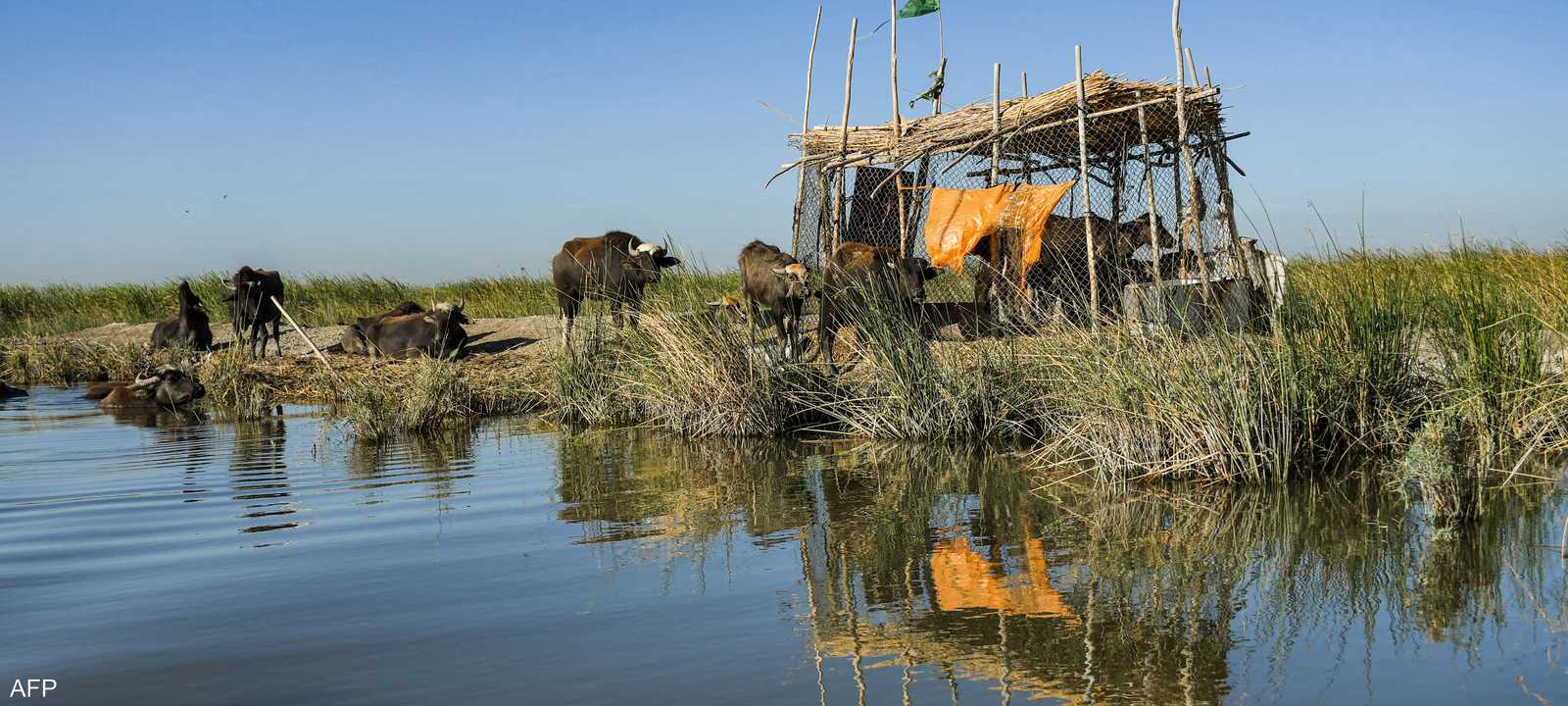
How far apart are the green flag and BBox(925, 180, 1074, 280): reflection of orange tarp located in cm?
282

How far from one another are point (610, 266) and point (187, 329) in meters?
7.17

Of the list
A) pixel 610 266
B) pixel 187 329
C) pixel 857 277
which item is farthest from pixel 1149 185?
pixel 187 329

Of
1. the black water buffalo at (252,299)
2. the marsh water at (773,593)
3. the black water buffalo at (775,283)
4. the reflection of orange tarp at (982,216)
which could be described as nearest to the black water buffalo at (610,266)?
the black water buffalo at (775,283)

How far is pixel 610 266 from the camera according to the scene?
14609mm

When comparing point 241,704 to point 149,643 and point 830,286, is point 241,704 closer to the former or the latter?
point 149,643

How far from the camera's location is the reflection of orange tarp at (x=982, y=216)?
472 inches

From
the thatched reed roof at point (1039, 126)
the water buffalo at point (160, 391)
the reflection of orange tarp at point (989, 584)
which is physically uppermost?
the thatched reed roof at point (1039, 126)

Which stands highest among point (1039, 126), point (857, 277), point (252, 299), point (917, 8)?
point (917, 8)

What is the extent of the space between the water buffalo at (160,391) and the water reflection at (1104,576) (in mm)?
8048


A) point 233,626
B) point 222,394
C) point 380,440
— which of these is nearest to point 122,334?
point 222,394

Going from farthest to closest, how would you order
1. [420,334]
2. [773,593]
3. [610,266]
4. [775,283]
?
[420,334]
[610,266]
[775,283]
[773,593]

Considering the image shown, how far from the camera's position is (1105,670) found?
10.9 ft

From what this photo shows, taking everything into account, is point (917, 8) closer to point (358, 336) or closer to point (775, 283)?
point (775, 283)

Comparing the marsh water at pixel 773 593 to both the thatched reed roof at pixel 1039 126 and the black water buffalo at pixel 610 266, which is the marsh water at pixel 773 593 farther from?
the black water buffalo at pixel 610 266
